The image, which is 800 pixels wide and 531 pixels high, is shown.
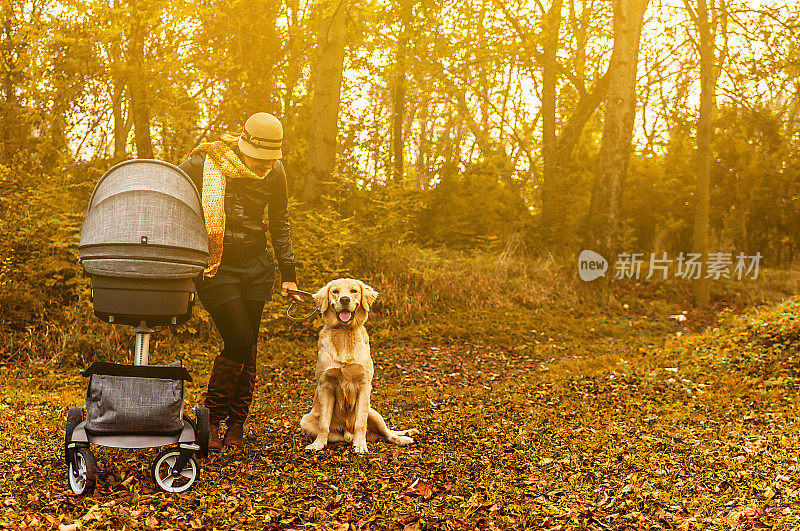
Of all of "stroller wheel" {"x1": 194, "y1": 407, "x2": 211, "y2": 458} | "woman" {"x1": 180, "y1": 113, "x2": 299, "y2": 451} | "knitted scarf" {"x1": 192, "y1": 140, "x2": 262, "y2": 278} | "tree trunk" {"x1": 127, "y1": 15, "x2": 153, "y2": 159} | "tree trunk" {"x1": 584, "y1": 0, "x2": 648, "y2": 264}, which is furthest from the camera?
"tree trunk" {"x1": 584, "y1": 0, "x2": 648, "y2": 264}

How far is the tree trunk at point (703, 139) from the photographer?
1773 centimetres

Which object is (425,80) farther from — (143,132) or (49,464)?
(49,464)

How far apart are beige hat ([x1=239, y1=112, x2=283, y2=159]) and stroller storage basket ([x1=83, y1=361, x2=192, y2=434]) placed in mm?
1617

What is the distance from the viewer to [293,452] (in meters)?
5.75

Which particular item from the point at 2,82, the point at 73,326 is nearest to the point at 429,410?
the point at 73,326

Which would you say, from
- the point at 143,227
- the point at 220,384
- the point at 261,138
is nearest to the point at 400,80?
the point at 261,138

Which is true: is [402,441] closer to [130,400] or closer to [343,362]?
[343,362]

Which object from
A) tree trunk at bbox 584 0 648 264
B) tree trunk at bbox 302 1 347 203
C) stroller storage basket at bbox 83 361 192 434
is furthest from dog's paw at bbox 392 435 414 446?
tree trunk at bbox 584 0 648 264

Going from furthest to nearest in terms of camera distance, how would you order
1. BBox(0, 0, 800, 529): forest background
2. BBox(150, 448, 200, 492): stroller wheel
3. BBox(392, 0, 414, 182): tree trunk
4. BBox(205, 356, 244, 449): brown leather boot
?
BBox(392, 0, 414, 182): tree trunk < BBox(0, 0, 800, 529): forest background < BBox(205, 356, 244, 449): brown leather boot < BBox(150, 448, 200, 492): stroller wheel

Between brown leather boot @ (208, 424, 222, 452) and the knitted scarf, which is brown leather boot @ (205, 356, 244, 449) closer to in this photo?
brown leather boot @ (208, 424, 222, 452)

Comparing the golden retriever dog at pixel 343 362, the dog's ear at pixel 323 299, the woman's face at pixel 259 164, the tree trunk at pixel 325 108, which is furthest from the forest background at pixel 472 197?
the woman's face at pixel 259 164

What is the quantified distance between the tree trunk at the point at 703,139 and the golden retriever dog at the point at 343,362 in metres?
14.2

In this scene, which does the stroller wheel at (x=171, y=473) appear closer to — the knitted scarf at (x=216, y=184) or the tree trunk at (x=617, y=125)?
the knitted scarf at (x=216, y=184)

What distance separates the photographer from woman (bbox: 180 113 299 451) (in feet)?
17.2
